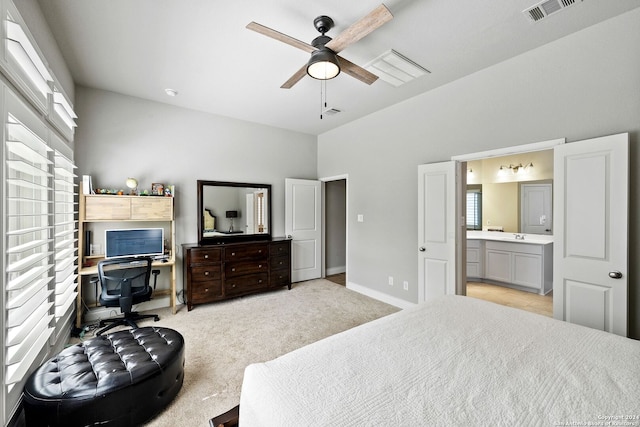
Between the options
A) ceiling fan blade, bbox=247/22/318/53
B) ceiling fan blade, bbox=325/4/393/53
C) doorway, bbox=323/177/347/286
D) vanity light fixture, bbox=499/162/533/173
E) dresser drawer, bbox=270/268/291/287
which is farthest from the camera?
doorway, bbox=323/177/347/286

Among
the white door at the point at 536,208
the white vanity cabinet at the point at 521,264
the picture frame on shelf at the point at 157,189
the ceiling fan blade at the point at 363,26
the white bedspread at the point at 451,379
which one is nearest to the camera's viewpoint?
the white bedspread at the point at 451,379

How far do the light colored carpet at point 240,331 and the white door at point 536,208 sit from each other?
3.49m

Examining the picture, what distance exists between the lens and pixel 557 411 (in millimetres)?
966

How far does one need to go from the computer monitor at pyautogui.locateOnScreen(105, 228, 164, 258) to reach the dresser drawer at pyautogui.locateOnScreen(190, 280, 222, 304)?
671mm

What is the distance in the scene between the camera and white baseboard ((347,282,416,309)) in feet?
12.2

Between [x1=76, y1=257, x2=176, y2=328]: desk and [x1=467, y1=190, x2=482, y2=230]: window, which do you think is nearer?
[x1=76, y1=257, x2=176, y2=328]: desk

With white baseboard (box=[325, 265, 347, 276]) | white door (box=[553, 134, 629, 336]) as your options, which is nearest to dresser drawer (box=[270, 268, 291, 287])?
white baseboard (box=[325, 265, 347, 276])

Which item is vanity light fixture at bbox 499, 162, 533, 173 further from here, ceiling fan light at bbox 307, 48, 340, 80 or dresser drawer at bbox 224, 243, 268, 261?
dresser drawer at bbox 224, 243, 268, 261

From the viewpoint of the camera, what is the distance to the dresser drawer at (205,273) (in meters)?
3.60

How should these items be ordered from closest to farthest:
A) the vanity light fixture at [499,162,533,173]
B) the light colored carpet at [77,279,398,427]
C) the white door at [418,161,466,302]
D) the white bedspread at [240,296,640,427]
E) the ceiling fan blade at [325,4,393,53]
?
1. the white bedspread at [240,296,640,427]
2. the ceiling fan blade at [325,4,393,53]
3. the light colored carpet at [77,279,398,427]
4. the white door at [418,161,466,302]
5. the vanity light fixture at [499,162,533,173]

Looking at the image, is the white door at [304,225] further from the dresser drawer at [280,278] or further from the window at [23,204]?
the window at [23,204]

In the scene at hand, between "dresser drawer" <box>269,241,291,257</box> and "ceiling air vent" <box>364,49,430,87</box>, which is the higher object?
"ceiling air vent" <box>364,49,430,87</box>

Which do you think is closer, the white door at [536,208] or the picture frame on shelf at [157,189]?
the picture frame on shelf at [157,189]

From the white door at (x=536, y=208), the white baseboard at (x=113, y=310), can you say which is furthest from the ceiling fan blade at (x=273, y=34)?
the white door at (x=536, y=208)
